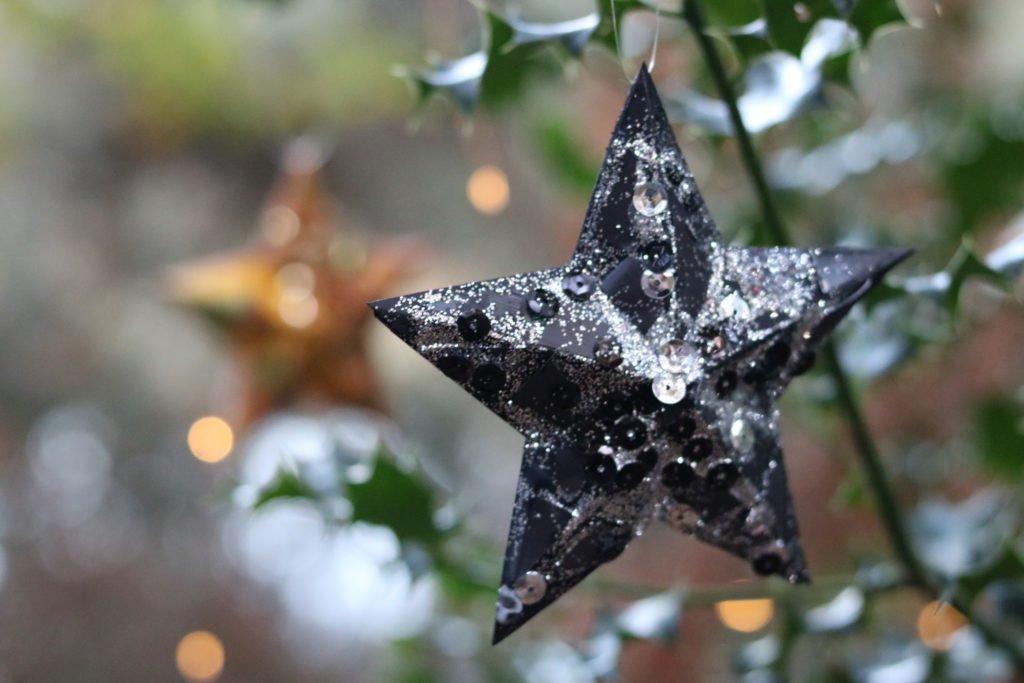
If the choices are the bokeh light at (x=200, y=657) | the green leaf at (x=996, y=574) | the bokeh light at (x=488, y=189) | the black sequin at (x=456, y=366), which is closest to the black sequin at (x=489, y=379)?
the black sequin at (x=456, y=366)

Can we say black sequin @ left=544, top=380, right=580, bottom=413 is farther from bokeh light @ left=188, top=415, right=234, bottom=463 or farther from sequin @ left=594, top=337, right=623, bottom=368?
bokeh light @ left=188, top=415, right=234, bottom=463

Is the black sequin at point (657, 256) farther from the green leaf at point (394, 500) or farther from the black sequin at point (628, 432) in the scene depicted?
the green leaf at point (394, 500)

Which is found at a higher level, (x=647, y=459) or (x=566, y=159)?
(x=647, y=459)

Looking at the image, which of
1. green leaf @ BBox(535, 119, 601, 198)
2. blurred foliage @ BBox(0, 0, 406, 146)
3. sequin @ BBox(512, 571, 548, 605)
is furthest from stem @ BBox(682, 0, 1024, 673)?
blurred foliage @ BBox(0, 0, 406, 146)

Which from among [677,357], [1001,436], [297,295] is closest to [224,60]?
[297,295]

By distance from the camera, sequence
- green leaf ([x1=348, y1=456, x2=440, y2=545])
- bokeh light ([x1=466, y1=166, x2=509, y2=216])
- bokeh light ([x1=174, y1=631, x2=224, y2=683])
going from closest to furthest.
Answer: green leaf ([x1=348, y1=456, x2=440, y2=545])
bokeh light ([x1=466, y1=166, x2=509, y2=216])
bokeh light ([x1=174, y1=631, x2=224, y2=683])

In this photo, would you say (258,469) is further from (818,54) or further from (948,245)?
(818,54)

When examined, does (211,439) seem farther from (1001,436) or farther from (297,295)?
(1001,436)
